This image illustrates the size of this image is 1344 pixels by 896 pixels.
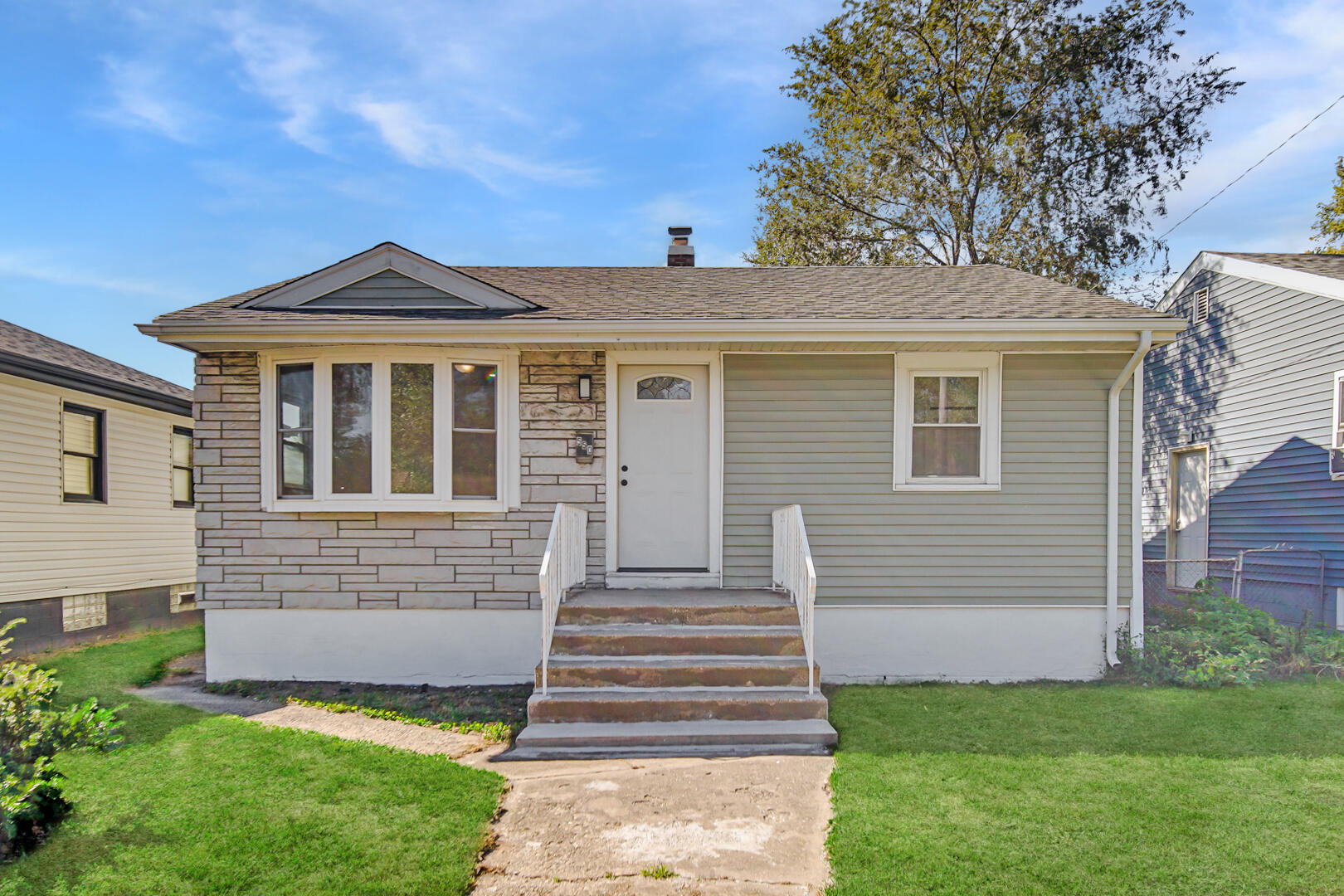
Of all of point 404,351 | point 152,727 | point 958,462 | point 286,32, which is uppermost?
point 286,32

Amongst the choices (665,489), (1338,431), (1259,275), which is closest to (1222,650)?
(1338,431)

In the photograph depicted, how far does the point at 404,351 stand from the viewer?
6.56 metres

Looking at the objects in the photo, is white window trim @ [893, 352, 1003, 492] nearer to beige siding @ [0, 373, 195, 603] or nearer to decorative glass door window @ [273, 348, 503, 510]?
decorative glass door window @ [273, 348, 503, 510]

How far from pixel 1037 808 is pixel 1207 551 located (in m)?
9.21

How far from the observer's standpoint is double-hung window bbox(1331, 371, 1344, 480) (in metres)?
8.66

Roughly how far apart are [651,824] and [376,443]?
13.7 feet

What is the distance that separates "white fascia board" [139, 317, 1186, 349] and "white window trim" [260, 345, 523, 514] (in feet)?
0.74

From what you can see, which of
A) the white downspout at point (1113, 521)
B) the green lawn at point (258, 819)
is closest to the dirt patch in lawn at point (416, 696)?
the green lawn at point (258, 819)

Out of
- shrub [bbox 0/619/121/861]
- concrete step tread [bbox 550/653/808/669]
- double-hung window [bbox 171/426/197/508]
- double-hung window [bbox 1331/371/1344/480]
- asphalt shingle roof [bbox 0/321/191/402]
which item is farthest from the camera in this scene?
double-hung window [bbox 171/426/197/508]

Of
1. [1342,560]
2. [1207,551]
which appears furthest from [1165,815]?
[1207,551]

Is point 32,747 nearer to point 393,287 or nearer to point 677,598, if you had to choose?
point 677,598

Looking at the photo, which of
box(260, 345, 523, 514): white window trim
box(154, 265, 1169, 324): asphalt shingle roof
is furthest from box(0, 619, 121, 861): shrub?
box(154, 265, 1169, 324): asphalt shingle roof

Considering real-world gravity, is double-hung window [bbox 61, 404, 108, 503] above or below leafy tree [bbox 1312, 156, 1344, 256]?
below

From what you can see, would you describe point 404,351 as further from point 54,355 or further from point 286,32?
point 54,355
